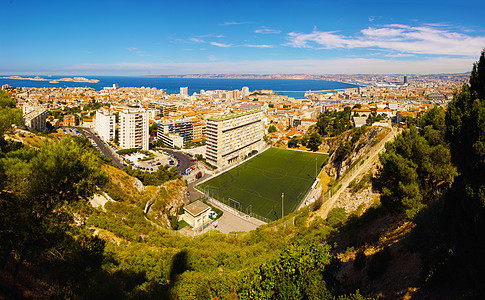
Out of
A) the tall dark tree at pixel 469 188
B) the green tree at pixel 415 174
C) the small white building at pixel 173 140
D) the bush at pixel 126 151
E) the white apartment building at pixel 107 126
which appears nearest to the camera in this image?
the tall dark tree at pixel 469 188

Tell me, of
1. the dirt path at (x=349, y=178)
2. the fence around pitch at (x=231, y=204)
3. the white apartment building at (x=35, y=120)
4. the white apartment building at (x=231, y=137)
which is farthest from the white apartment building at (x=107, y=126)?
the dirt path at (x=349, y=178)


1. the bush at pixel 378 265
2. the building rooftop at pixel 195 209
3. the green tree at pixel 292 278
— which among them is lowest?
the building rooftop at pixel 195 209

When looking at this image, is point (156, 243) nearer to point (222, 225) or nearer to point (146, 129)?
point (222, 225)

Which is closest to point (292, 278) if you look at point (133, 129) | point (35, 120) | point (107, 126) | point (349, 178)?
point (349, 178)

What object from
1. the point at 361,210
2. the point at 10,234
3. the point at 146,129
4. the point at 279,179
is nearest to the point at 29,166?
the point at 10,234

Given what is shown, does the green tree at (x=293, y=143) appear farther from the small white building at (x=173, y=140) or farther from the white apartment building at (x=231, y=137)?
the small white building at (x=173, y=140)

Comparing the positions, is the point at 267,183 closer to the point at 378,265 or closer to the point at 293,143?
the point at 293,143
